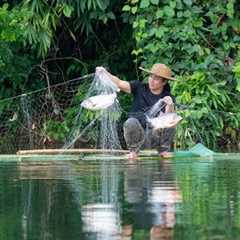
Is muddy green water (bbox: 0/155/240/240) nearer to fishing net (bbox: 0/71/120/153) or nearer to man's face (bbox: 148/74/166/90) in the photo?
man's face (bbox: 148/74/166/90)

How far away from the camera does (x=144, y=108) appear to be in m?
12.1

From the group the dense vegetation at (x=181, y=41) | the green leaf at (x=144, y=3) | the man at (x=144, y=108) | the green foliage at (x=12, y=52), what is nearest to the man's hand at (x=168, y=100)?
the man at (x=144, y=108)

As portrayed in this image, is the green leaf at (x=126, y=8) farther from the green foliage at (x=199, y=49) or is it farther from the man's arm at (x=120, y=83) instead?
the man's arm at (x=120, y=83)

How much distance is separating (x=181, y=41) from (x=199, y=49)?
345mm

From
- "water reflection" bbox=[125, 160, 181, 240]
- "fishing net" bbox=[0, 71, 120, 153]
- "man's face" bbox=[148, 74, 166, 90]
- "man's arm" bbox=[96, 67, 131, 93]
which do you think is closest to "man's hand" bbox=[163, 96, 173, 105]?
"man's face" bbox=[148, 74, 166, 90]

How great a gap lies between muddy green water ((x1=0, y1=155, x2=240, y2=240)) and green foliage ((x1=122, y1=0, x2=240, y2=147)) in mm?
3918

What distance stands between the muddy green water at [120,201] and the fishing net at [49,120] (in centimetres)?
346

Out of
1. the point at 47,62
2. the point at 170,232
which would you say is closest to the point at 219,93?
the point at 47,62

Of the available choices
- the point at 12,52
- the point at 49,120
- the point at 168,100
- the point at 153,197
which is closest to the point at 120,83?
the point at 168,100

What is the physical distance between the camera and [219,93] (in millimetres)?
14891

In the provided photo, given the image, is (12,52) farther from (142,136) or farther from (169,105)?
(169,105)

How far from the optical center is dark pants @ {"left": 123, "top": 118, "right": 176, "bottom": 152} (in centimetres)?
1203

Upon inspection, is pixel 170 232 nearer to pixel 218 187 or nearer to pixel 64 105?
pixel 218 187

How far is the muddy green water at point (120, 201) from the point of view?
19.0 feet
